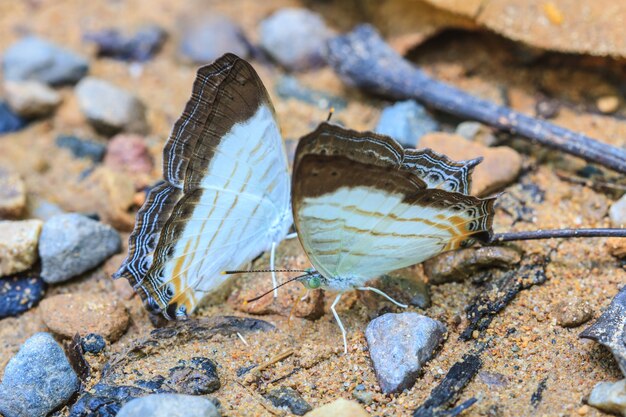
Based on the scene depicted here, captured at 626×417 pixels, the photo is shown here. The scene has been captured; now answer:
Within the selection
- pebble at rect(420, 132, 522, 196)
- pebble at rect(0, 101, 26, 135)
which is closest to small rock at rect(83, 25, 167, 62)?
pebble at rect(0, 101, 26, 135)

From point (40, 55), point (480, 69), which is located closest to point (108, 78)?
point (40, 55)

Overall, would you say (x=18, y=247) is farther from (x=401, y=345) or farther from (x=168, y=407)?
(x=401, y=345)

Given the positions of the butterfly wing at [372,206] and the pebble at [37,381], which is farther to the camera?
the pebble at [37,381]

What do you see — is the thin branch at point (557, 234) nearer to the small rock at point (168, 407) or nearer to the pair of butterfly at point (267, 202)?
the pair of butterfly at point (267, 202)

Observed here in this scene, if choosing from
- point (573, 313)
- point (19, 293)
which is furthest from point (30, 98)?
point (573, 313)

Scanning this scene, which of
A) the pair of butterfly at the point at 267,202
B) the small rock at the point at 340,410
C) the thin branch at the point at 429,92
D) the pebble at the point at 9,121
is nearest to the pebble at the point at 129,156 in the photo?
the pebble at the point at 9,121

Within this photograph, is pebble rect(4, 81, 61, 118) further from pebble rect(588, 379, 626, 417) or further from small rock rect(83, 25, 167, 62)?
pebble rect(588, 379, 626, 417)
